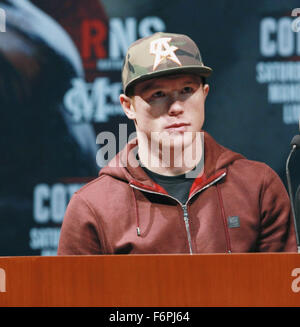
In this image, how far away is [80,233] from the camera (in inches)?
76.3

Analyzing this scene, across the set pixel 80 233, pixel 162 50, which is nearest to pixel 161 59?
pixel 162 50

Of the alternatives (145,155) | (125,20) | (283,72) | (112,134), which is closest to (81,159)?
(112,134)

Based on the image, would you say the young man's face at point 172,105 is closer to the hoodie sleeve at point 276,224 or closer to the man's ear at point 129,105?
the man's ear at point 129,105

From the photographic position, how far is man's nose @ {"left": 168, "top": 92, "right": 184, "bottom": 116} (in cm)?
191

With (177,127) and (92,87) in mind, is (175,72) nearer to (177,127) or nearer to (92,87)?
(177,127)

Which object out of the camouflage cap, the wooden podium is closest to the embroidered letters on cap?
the camouflage cap

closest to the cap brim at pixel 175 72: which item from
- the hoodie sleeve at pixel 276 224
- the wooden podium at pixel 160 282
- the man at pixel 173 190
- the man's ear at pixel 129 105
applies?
the man at pixel 173 190

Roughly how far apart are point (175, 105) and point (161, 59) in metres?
0.16

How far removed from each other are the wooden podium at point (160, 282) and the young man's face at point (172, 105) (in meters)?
0.70

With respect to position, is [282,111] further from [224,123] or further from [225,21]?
[225,21]

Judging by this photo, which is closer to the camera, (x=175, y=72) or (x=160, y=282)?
(x=160, y=282)

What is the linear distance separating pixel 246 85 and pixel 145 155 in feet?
3.25

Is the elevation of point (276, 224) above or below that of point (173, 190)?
below
